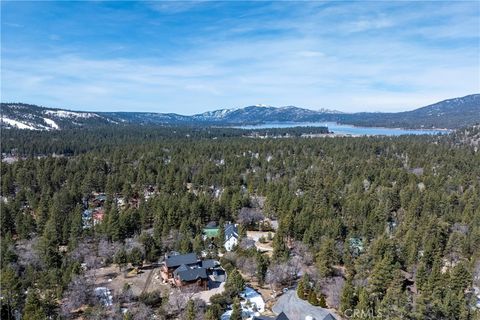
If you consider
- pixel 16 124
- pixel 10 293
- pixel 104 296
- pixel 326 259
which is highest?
pixel 16 124

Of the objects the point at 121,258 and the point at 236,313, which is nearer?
the point at 236,313

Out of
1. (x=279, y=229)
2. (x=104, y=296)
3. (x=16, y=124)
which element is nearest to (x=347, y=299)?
(x=279, y=229)

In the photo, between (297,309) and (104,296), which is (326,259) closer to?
(297,309)

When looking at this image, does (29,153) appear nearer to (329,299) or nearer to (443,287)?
(329,299)

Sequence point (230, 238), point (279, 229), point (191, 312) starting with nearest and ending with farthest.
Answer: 1. point (191, 312)
2. point (279, 229)
3. point (230, 238)

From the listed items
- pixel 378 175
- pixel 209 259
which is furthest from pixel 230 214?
pixel 378 175

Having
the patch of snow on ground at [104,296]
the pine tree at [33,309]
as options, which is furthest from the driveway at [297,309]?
the pine tree at [33,309]
